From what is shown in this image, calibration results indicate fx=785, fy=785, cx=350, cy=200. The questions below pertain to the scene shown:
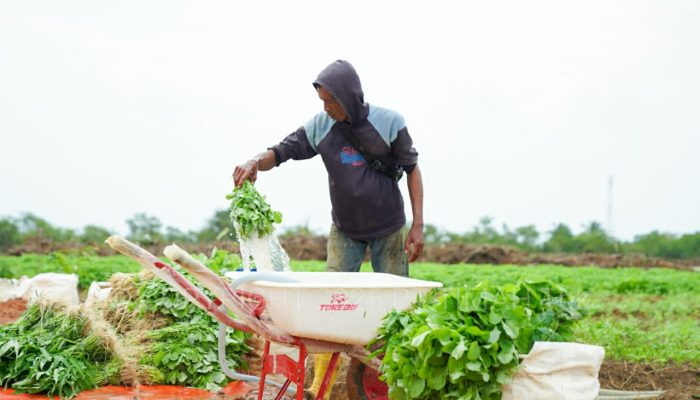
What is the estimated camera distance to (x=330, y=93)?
514 cm

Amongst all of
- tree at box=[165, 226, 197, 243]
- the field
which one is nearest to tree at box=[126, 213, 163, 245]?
tree at box=[165, 226, 197, 243]

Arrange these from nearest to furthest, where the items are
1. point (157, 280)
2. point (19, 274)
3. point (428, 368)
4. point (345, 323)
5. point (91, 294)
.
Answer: point (428, 368) < point (345, 323) < point (157, 280) < point (91, 294) < point (19, 274)

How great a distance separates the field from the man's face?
63.3 inches

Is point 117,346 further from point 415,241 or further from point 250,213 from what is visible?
point 415,241

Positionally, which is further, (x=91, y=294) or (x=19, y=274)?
(x=19, y=274)

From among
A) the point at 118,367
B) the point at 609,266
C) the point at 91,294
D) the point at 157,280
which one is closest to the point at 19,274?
the point at 91,294

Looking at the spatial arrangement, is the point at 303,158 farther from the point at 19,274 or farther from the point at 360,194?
the point at 19,274

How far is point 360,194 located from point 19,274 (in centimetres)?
839

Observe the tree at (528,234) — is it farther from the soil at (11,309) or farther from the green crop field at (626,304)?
the soil at (11,309)

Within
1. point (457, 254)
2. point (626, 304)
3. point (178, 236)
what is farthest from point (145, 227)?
point (626, 304)

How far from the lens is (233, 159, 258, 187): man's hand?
5266mm

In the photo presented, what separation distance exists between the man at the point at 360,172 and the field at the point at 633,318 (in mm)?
974

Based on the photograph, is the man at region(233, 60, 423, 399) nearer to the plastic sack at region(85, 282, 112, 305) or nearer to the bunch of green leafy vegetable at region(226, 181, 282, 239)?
the bunch of green leafy vegetable at region(226, 181, 282, 239)

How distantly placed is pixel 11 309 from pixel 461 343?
6926mm
